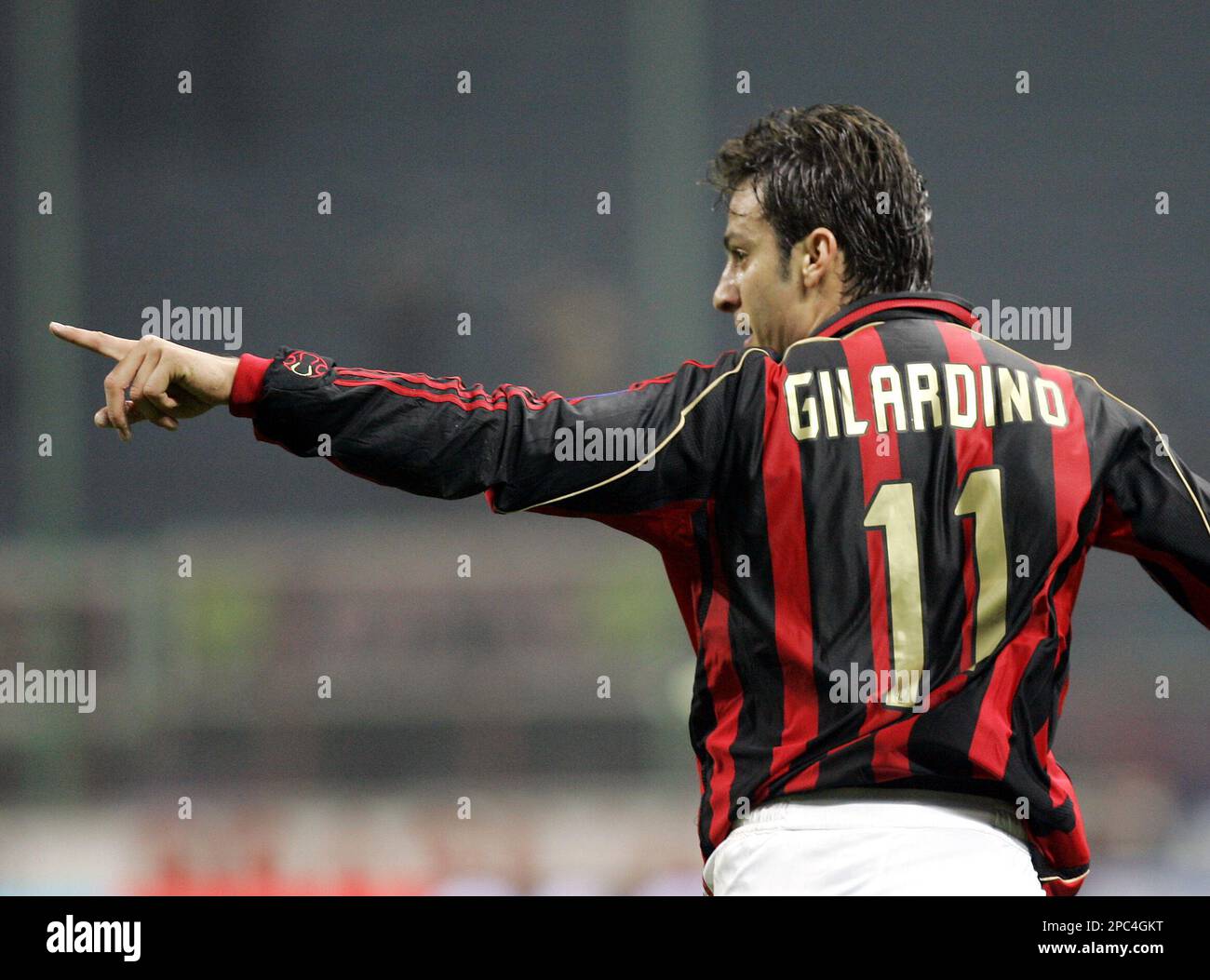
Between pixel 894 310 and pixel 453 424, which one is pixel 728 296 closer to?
pixel 894 310

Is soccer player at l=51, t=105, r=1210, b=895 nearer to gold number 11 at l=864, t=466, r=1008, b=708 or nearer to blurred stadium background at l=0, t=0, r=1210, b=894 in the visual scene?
gold number 11 at l=864, t=466, r=1008, b=708

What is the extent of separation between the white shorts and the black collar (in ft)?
2.01

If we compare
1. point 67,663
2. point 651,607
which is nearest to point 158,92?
point 67,663

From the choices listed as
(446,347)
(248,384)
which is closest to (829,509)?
(248,384)

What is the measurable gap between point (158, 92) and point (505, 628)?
362 centimetres

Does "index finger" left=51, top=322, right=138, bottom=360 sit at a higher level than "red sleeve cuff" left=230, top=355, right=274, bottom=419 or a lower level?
higher

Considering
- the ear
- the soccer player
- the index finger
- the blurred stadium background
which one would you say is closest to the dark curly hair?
the ear

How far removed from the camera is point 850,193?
2.12m

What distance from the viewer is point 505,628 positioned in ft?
21.5

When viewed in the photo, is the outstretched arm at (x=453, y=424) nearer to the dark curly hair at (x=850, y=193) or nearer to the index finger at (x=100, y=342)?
the index finger at (x=100, y=342)

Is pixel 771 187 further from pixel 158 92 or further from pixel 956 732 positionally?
pixel 158 92

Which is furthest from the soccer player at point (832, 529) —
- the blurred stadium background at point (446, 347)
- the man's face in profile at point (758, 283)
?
the blurred stadium background at point (446, 347)

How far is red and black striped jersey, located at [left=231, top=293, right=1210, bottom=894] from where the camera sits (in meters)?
1.82

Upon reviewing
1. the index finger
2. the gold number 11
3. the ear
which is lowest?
the gold number 11
